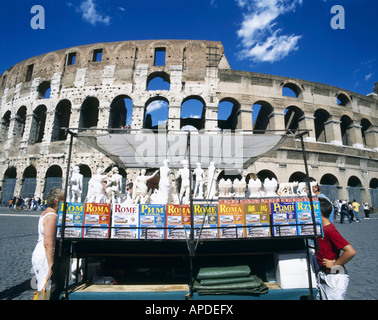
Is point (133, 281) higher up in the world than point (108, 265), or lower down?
lower down

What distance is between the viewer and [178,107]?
1603 centimetres

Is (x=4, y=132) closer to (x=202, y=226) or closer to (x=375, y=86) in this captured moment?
(x=202, y=226)

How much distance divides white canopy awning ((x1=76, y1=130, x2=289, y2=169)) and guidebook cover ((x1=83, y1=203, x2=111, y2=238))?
1.65 metres

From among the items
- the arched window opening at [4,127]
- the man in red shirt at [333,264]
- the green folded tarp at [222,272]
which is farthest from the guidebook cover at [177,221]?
the arched window opening at [4,127]

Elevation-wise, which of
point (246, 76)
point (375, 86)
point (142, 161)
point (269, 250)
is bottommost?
point (269, 250)

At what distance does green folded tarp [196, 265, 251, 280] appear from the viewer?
307 cm

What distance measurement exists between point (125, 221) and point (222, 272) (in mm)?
1572

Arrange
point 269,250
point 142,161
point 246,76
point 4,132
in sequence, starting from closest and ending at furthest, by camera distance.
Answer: point 269,250 → point 142,161 → point 246,76 → point 4,132

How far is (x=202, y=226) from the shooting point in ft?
9.95

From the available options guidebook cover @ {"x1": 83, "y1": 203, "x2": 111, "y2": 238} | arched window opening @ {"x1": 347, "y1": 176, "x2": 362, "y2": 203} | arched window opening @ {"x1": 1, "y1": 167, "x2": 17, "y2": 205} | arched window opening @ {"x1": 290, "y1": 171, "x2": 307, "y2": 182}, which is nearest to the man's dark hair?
guidebook cover @ {"x1": 83, "y1": 203, "x2": 111, "y2": 238}

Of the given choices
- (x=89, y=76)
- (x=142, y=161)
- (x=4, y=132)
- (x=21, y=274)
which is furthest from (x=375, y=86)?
(x=4, y=132)

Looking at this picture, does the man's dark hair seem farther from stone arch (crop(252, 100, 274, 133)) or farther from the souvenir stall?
stone arch (crop(252, 100, 274, 133))
